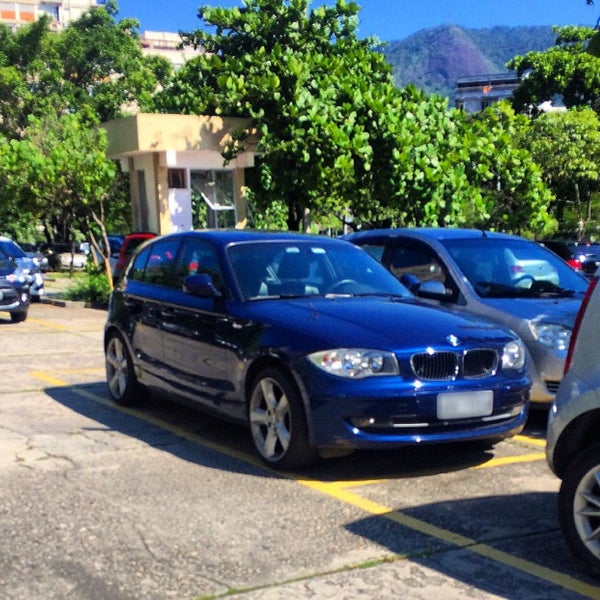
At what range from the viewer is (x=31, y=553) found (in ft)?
15.2

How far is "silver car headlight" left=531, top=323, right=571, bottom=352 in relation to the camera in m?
7.46

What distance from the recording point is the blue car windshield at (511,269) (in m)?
8.32

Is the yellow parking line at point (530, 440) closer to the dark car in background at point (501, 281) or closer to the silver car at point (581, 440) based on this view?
the dark car in background at point (501, 281)

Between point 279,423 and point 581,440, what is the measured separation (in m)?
2.20

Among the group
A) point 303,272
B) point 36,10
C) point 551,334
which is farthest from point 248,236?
point 36,10

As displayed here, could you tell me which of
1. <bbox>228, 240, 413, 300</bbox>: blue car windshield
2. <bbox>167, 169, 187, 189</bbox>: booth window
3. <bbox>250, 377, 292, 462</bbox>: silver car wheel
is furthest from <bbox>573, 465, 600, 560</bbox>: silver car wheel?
<bbox>167, 169, 187, 189</bbox>: booth window

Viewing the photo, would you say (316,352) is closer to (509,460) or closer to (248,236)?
(509,460)

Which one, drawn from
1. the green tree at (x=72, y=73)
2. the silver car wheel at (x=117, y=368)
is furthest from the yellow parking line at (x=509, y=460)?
the green tree at (x=72, y=73)

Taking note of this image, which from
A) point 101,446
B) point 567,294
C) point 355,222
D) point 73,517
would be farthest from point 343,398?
point 355,222

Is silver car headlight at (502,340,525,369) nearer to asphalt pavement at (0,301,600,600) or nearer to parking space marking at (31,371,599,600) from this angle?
asphalt pavement at (0,301,600,600)

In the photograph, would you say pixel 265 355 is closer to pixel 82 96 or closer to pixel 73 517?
pixel 73 517

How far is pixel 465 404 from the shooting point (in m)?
5.90

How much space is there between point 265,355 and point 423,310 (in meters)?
1.23

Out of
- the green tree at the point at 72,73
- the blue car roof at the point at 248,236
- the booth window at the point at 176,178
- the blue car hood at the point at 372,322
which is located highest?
the green tree at the point at 72,73
